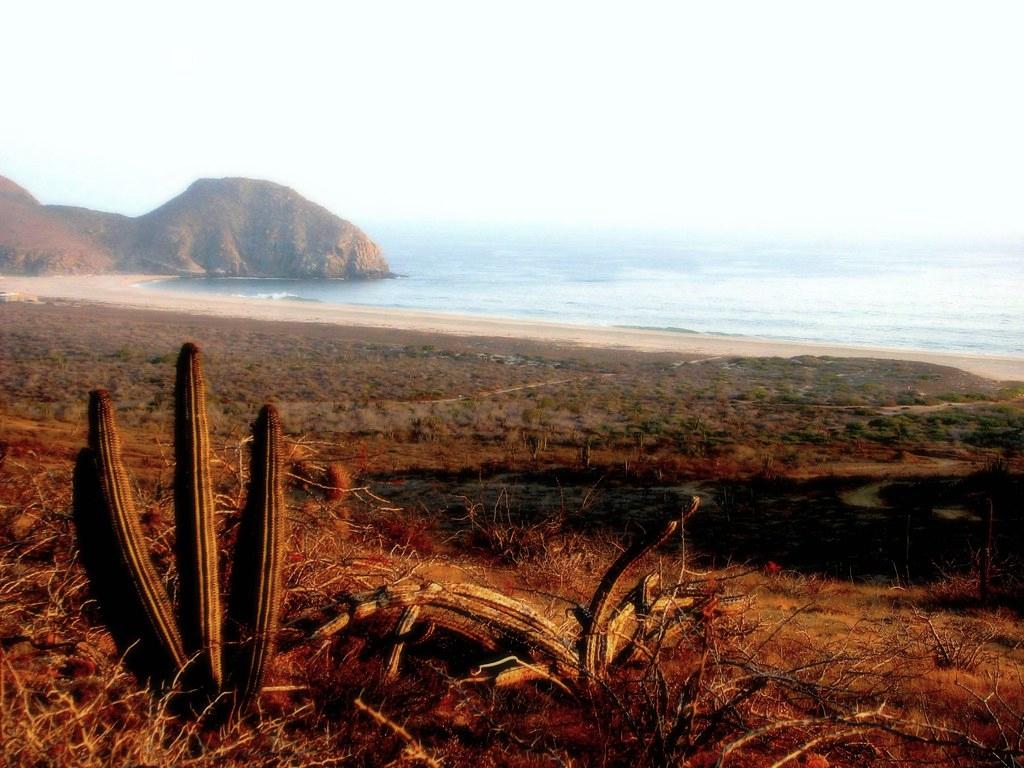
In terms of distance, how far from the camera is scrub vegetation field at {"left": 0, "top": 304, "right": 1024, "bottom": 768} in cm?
475

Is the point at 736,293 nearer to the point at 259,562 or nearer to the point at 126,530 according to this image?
the point at 259,562

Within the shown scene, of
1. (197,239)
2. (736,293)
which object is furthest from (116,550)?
(197,239)

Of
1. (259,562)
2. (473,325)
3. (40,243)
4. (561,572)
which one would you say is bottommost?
(561,572)

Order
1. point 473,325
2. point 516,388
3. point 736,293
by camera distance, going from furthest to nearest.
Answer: point 736,293
point 473,325
point 516,388

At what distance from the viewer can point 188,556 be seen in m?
4.89

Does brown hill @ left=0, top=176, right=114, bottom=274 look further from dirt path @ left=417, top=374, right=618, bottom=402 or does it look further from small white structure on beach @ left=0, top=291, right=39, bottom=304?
dirt path @ left=417, top=374, right=618, bottom=402

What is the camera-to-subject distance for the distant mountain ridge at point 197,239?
328ft

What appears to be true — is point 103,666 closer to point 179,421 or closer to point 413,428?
point 179,421

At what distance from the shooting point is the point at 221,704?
4.96m

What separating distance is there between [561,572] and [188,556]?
5405mm

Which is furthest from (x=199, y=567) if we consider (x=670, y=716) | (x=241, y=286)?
(x=241, y=286)

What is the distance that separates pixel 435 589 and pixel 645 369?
1438 inches

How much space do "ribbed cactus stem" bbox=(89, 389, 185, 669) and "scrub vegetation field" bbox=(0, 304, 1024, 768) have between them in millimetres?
351

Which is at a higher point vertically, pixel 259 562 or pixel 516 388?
pixel 259 562
